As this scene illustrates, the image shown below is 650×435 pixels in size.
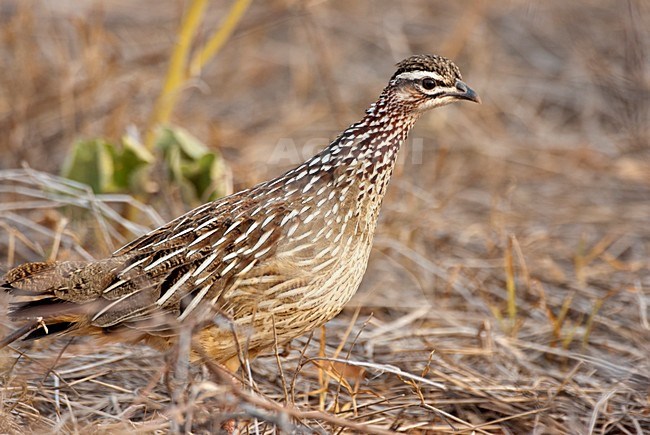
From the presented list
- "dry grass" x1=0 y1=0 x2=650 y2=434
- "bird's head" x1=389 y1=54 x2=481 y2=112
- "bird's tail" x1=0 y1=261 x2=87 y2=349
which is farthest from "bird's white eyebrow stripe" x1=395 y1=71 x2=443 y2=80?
"bird's tail" x1=0 y1=261 x2=87 y2=349

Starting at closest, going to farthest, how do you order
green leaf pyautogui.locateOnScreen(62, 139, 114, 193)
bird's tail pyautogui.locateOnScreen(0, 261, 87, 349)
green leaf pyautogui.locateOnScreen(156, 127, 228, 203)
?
bird's tail pyautogui.locateOnScreen(0, 261, 87, 349)
green leaf pyautogui.locateOnScreen(156, 127, 228, 203)
green leaf pyautogui.locateOnScreen(62, 139, 114, 193)

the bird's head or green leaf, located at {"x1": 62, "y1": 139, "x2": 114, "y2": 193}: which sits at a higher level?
the bird's head

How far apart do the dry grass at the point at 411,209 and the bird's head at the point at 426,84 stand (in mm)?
1080

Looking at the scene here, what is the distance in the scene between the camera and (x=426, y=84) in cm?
405

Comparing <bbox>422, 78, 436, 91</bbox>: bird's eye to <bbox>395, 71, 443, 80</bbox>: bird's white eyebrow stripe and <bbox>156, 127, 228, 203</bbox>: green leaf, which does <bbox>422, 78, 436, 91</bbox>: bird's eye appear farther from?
<bbox>156, 127, 228, 203</bbox>: green leaf

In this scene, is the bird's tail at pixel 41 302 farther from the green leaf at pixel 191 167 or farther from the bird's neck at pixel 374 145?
the green leaf at pixel 191 167

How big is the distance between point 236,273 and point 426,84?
1.11m

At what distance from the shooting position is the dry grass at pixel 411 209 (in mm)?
4082

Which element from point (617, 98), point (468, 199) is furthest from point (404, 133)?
point (617, 98)

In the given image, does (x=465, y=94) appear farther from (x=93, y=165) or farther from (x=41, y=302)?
(x=93, y=165)

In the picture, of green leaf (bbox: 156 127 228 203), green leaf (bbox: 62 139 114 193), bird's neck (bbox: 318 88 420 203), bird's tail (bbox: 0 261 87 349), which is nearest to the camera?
bird's tail (bbox: 0 261 87 349)

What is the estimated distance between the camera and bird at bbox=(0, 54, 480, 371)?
12.4 ft

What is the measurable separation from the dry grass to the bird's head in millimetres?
1080

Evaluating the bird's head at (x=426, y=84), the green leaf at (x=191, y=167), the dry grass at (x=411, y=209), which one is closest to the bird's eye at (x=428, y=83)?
the bird's head at (x=426, y=84)
